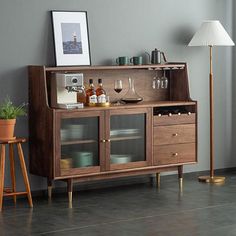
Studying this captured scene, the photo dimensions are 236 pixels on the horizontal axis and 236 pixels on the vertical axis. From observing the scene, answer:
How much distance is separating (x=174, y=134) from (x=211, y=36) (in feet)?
3.47

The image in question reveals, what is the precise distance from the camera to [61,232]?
507cm

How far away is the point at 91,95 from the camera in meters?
6.33

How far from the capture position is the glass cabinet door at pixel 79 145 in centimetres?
604

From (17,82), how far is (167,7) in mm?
1834

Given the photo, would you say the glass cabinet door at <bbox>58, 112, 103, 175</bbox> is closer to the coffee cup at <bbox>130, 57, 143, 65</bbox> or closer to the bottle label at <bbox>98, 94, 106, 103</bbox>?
the bottle label at <bbox>98, 94, 106, 103</bbox>

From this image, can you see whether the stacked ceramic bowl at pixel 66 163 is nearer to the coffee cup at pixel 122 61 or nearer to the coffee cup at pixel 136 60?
the coffee cup at pixel 122 61

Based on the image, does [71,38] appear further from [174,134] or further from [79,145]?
[174,134]

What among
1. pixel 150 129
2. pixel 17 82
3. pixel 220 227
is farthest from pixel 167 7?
pixel 220 227

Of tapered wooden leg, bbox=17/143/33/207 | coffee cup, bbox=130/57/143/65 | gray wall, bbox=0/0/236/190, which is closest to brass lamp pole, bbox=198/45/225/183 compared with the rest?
gray wall, bbox=0/0/236/190

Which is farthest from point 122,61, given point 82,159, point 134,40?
point 82,159

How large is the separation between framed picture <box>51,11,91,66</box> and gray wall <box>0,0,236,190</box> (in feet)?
0.23

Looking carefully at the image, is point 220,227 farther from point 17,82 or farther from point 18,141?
point 17,82

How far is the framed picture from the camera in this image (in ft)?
20.9

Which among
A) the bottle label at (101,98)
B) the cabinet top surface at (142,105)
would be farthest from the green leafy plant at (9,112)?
the bottle label at (101,98)
